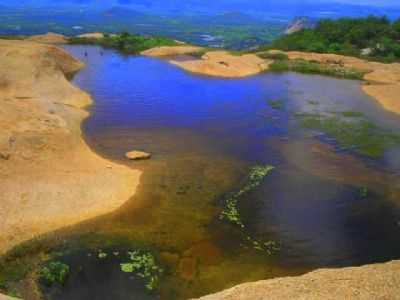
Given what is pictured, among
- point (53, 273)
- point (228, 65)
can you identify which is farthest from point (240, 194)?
point (228, 65)

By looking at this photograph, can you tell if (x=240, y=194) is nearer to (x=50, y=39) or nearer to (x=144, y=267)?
(x=144, y=267)

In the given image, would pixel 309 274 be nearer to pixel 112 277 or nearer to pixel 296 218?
pixel 296 218

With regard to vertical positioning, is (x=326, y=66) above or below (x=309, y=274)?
above

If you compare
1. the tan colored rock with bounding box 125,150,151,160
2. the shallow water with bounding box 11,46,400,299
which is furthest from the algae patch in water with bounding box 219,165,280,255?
the tan colored rock with bounding box 125,150,151,160

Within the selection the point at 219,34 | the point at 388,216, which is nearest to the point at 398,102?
the point at 388,216

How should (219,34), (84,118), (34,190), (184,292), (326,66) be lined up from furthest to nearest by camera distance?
(219,34)
(326,66)
(84,118)
(34,190)
(184,292)

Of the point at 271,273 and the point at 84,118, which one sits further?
the point at 84,118

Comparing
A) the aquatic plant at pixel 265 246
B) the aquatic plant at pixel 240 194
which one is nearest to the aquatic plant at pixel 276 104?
the aquatic plant at pixel 240 194

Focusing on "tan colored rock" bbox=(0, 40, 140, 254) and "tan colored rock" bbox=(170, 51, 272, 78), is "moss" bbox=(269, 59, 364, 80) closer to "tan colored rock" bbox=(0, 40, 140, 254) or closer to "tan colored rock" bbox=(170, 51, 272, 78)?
"tan colored rock" bbox=(170, 51, 272, 78)
